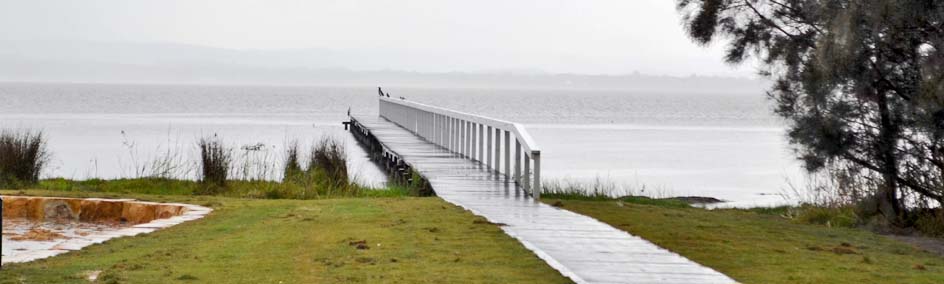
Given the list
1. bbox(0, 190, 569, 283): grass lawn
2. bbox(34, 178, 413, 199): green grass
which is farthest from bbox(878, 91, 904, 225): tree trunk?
bbox(34, 178, 413, 199): green grass

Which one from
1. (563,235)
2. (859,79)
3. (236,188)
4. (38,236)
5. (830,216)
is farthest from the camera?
(236,188)

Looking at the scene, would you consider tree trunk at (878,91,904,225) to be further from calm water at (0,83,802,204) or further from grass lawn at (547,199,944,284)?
calm water at (0,83,802,204)

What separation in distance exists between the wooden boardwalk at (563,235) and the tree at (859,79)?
337 centimetres

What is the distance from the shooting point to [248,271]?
9.62m

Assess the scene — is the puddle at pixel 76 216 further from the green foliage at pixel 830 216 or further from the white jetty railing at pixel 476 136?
the green foliage at pixel 830 216

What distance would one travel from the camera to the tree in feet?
46.8

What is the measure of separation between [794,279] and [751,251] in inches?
69.9

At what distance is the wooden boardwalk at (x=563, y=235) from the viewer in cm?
905

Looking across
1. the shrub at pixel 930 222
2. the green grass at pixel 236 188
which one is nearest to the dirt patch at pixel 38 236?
the green grass at pixel 236 188

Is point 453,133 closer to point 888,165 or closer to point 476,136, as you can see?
point 476,136

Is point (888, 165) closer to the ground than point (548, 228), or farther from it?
farther from it

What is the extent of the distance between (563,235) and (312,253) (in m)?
2.19

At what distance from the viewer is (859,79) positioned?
1505cm

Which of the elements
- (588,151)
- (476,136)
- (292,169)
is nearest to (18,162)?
(292,169)
